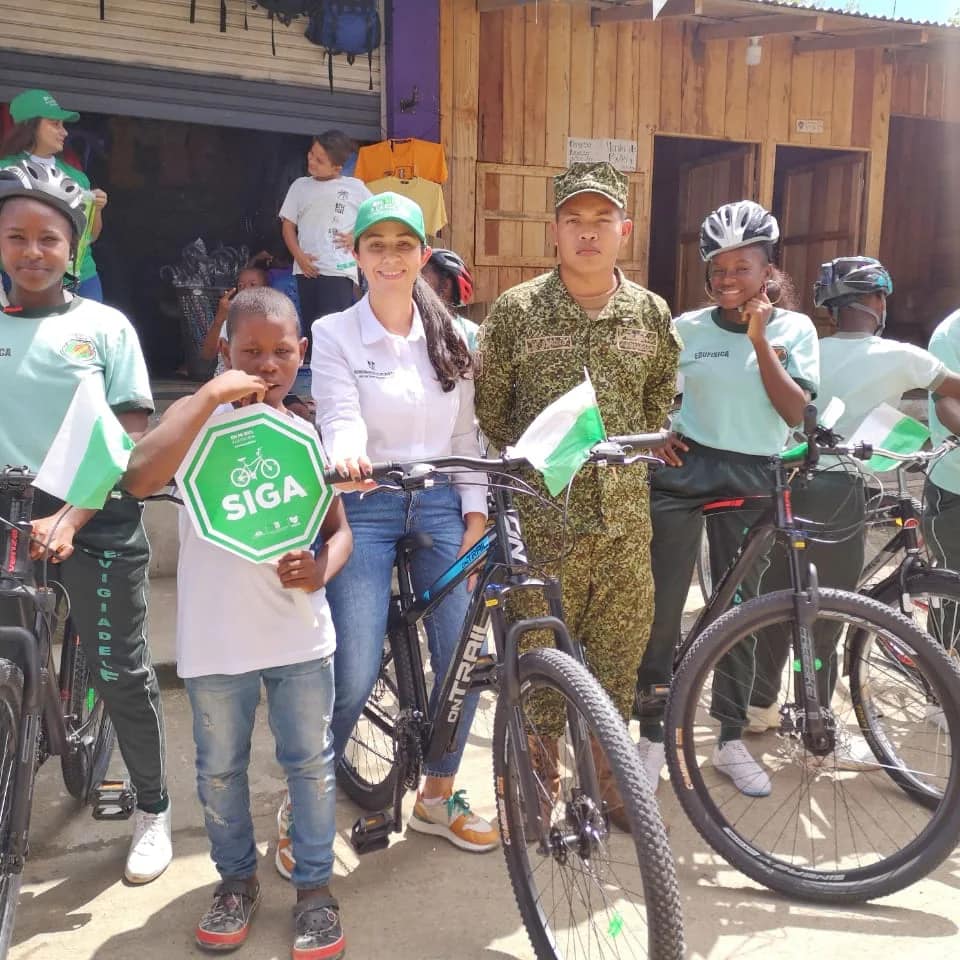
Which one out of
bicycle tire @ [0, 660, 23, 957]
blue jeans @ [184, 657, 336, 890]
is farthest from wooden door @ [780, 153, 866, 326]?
bicycle tire @ [0, 660, 23, 957]

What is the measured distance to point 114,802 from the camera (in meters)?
3.16

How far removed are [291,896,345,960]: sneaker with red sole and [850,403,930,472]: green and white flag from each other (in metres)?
2.19

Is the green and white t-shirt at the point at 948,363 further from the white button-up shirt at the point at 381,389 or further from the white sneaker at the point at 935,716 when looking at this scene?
the white button-up shirt at the point at 381,389

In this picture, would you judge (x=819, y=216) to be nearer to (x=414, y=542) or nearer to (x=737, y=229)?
(x=737, y=229)

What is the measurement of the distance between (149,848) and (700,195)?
8.06 metres

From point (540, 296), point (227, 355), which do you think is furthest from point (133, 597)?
point (540, 296)

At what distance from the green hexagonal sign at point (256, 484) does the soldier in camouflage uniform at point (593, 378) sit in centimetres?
76

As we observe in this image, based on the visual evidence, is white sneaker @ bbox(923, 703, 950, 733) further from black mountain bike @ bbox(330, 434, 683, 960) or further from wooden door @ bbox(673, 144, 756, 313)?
wooden door @ bbox(673, 144, 756, 313)

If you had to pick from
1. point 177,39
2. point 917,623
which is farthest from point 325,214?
point 917,623

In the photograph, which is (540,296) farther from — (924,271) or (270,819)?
(924,271)

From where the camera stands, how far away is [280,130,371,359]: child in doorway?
21.1 ft

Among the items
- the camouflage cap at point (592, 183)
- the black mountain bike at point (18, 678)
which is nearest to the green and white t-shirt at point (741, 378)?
the camouflage cap at point (592, 183)

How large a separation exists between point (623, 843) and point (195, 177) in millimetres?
8284

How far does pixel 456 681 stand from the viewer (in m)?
2.78
